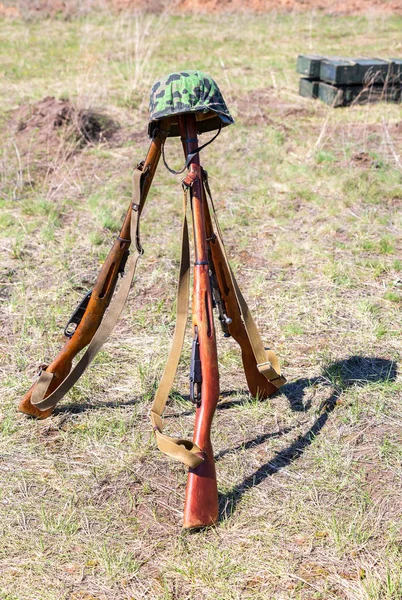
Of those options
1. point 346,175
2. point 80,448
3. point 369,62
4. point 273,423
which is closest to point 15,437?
point 80,448

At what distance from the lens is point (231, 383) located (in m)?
3.35

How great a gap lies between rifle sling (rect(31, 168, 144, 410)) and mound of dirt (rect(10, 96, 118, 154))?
4.19m

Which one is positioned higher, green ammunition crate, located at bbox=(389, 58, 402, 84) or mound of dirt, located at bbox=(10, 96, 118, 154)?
green ammunition crate, located at bbox=(389, 58, 402, 84)

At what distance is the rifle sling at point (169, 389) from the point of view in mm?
2268

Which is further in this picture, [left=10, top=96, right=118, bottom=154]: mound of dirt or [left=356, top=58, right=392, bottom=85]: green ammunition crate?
[left=356, top=58, right=392, bottom=85]: green ammunition crate

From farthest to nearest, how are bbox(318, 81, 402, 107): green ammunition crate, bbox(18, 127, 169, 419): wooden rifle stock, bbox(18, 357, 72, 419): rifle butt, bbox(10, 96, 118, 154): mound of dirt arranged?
bbox(318, 81, 402, 107): green ammunition crate, bbox(10, 96, 118, 154): mound of dirt, bbox(18, 357, 72, 419): rifle butt, bbox(18, 127, 169, 419): wooden rifle stock

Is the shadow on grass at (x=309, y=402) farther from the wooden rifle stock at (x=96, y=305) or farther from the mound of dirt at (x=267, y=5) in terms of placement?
the mound of dirt at (x=267, y=5)

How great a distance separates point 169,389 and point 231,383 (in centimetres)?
95

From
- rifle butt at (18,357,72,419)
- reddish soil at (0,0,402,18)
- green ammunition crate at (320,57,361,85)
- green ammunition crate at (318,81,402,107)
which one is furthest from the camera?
reddish soil at (0,0,402,18)

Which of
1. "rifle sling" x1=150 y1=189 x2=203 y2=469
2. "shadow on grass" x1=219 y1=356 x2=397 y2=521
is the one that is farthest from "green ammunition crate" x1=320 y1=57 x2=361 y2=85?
"rifle sling" x1=150 y1=189 x2=203 y2=469

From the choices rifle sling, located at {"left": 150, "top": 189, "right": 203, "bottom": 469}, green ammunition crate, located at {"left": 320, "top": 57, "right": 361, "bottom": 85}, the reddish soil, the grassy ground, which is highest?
the reddish soil

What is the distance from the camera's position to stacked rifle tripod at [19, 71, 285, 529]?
2363mm

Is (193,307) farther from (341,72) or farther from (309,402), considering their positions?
(341,72)

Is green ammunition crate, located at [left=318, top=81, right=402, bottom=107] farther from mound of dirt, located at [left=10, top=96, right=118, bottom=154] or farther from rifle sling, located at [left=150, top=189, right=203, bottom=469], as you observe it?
rifle sling, located at [left=150, top=189, right=203, bottom=469]
